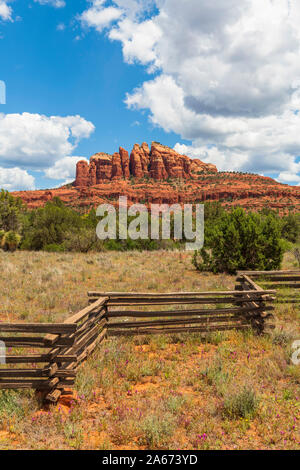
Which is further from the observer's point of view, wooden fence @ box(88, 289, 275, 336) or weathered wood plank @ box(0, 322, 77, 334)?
wooden fence @ box(88, 289, 275, 336)

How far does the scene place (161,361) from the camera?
197 inches

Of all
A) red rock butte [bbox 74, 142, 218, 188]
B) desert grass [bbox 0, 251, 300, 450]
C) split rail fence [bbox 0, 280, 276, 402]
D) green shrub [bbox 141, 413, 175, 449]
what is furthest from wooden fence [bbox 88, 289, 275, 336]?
red rock butte [bbox 74, 142, 218, 188]

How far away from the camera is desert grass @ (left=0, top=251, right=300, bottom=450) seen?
3.03m

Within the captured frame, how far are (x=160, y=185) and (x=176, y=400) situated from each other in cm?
13408

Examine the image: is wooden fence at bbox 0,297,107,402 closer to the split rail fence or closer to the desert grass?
the split rail fence

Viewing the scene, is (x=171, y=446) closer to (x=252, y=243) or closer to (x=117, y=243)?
(x=252, y=243)

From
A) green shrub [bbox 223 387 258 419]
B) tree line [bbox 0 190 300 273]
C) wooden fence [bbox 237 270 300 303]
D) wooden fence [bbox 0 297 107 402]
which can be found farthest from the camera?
tree line [bbox 0 190 300 273]

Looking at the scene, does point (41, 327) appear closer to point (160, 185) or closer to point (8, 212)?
point (8, 212)

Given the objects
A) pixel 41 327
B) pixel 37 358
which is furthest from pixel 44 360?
pixel 41 327

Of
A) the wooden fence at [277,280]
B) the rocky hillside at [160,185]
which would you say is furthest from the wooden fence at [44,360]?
the rocky hillside at [160,185]

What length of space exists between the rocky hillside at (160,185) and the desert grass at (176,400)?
86.6m

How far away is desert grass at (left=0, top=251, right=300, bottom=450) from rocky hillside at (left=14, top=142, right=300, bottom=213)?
86622mm
